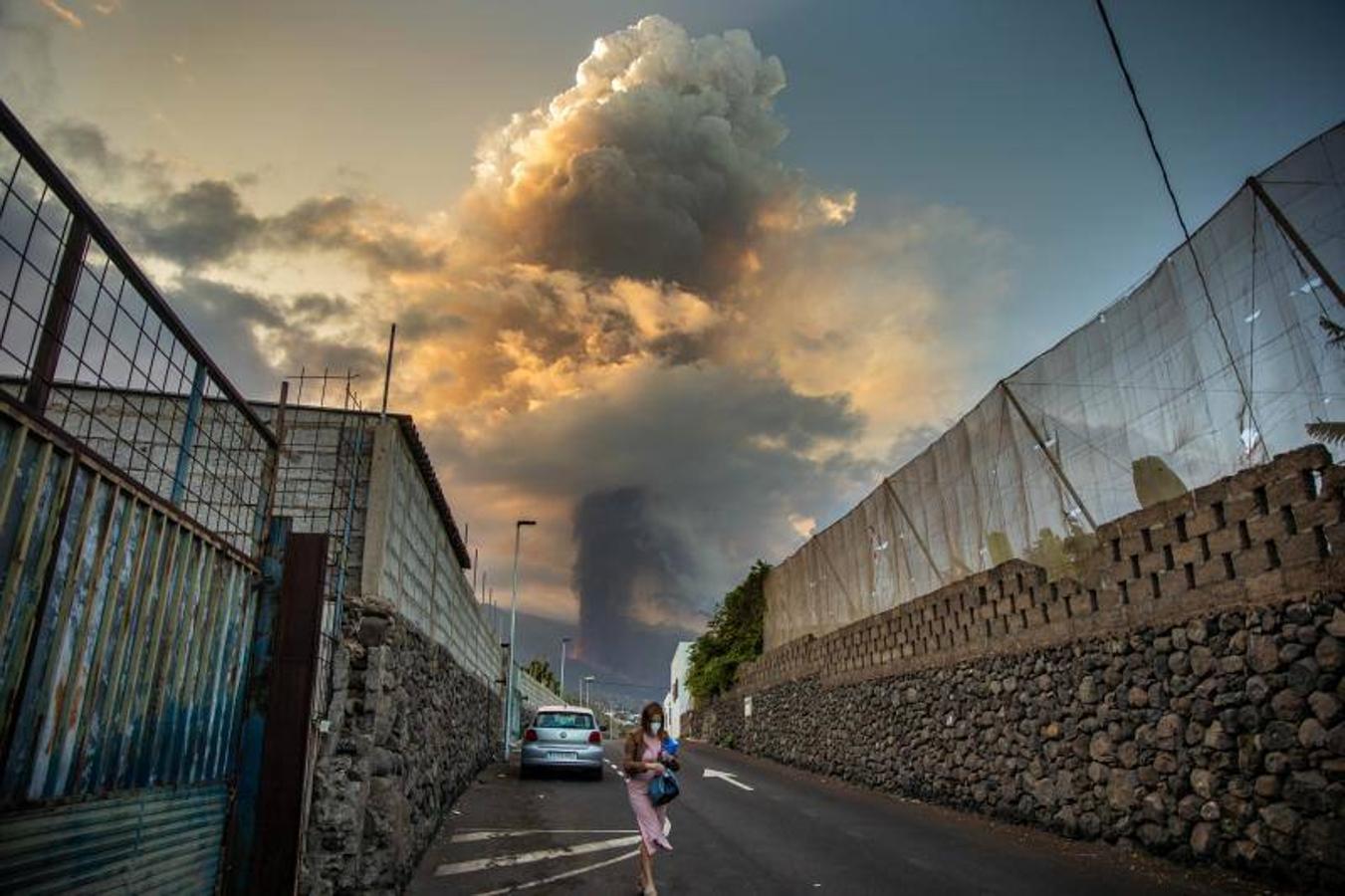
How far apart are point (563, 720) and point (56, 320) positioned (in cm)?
1531

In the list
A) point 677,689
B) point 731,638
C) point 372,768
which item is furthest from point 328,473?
point 677,689

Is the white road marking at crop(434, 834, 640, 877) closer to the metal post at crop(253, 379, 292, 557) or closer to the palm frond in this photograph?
the metal post at crop(253, 379, 292, 557)

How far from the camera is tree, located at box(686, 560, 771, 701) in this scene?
3039 cm

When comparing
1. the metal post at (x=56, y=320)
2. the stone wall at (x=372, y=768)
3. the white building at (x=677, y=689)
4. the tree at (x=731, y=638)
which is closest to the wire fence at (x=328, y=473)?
the stone wall at (x=372, y=768)

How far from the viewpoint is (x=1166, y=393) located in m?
8.75

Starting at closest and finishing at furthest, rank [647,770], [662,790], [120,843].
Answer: [120,843] < [662,790] < [647,770]

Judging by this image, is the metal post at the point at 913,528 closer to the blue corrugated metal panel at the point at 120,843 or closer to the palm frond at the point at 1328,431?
the palm frond at the point at 1328,431

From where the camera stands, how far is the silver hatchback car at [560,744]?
16406 mm

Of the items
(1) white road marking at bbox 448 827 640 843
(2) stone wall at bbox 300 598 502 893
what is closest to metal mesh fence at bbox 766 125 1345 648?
(1) white road marking at bbox 448 827 640 843

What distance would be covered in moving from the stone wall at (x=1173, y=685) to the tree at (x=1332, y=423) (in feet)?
0.46

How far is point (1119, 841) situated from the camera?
29.1 feet

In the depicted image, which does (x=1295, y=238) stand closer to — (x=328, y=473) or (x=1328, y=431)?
(x=1328, y=431)

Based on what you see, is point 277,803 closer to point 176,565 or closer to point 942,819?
point 176,565

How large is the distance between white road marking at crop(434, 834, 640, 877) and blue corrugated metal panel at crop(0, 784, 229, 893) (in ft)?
14.2
